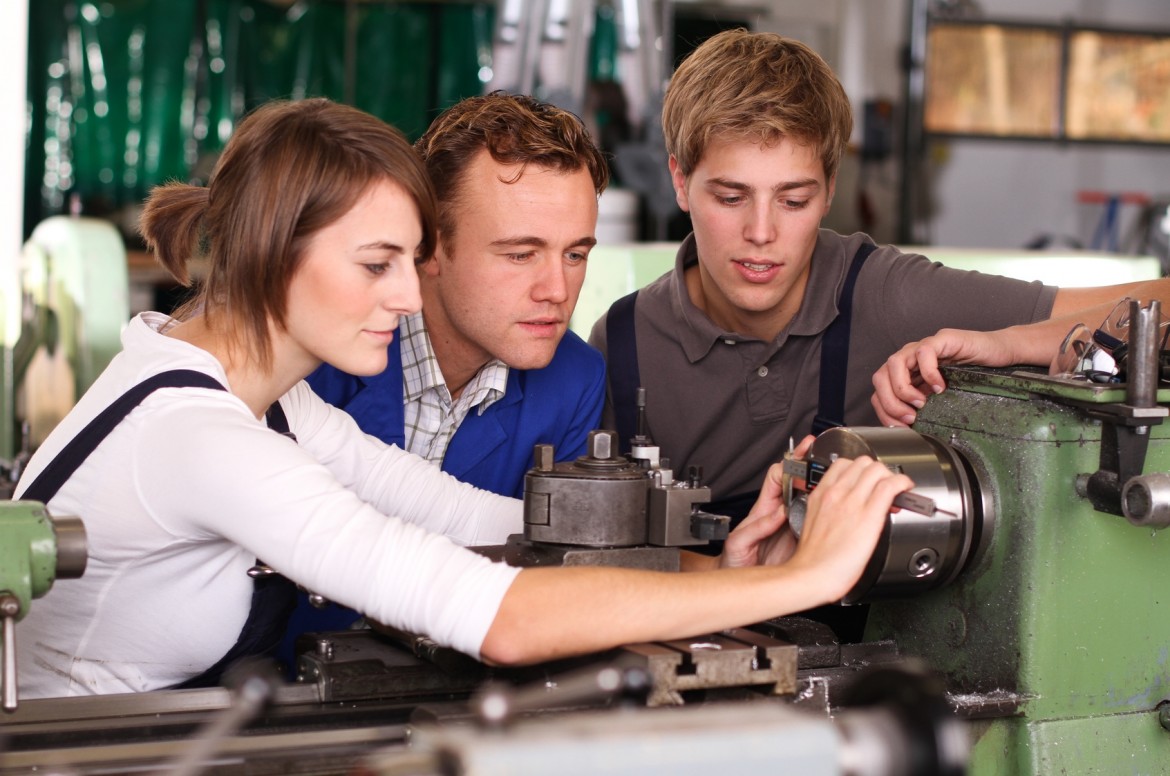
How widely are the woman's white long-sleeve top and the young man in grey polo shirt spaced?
90cm

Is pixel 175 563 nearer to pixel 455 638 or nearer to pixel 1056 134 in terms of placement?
pixel 455 638

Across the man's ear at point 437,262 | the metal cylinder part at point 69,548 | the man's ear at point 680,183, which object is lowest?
the metal cylinder part at point 69,548

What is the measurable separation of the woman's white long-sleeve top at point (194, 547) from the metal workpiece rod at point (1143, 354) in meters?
0.68

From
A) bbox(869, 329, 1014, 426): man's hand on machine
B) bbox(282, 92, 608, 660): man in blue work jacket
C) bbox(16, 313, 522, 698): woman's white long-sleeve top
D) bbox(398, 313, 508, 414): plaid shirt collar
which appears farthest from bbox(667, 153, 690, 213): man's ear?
bbox(16, 313, 522, 698): woman's white long-sleeve top

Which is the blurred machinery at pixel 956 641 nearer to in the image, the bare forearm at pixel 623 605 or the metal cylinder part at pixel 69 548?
the bare forearm at pixel 623 605

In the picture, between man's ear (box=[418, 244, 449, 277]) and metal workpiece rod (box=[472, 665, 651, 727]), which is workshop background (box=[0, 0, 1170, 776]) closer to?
metal workpiece rod (box=[472, 665, 651, 727])

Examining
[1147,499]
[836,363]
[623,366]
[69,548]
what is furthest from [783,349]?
[69,548]

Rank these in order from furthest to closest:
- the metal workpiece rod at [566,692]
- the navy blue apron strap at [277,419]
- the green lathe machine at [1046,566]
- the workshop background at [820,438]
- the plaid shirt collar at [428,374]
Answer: the plaid shirt collar at [428,374]
the navy blue apron strap at [277,419]
the green lathe machine at [1046,566]
the workshop background at [820,438]
the metal workpiece rod at [566,692]

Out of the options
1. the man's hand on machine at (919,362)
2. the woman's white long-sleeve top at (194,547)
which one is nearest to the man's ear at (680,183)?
the man's hand on machine at (919,362)

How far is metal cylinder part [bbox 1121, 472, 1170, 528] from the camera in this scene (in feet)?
4.26

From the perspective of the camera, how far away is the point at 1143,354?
4.32 feet

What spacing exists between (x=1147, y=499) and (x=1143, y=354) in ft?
0.50

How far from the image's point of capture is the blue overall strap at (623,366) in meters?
2.19

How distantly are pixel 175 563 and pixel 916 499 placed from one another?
0.80 meters
